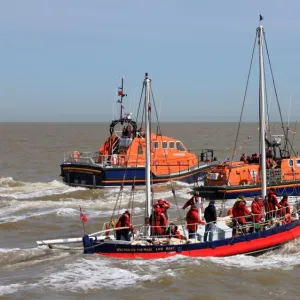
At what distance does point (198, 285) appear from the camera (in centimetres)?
1437

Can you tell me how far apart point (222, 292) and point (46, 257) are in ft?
17.5

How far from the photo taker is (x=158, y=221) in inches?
639

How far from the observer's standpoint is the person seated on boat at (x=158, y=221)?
16.2 m

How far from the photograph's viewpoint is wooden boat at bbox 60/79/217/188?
29797mm

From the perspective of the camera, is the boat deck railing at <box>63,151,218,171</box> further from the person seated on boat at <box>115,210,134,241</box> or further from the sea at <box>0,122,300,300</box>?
the person seated on boat at <box>115,210,134,241</box>

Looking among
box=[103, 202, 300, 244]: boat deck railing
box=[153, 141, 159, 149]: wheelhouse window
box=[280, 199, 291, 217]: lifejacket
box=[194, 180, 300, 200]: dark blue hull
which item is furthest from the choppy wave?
box=[153, 141, 159, 149]: wheelhouse window

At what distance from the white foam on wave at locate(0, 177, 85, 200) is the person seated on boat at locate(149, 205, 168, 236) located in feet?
44.9

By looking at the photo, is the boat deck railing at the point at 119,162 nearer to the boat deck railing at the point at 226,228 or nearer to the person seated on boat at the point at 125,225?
the boat deck railing at the point at 226,228

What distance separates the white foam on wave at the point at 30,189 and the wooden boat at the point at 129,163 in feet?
2.50

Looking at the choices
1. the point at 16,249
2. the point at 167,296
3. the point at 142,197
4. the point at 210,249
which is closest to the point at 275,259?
the point at 210,249

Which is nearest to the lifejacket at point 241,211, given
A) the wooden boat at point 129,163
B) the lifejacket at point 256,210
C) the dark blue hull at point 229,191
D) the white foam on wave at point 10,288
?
the lifejacket at point 256,210

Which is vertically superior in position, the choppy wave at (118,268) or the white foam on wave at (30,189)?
the white foam on wave at (30,189)

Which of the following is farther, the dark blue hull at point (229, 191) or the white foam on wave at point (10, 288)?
the dark blue hull at point (229, 191)

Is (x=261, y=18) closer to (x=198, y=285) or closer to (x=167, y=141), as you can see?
(x=198, y=285)
